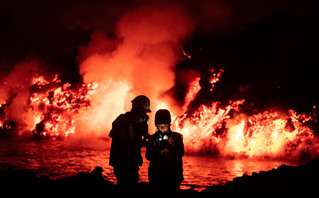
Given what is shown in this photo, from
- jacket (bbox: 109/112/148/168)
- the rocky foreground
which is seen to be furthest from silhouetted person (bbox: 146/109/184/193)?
the rocky foreground

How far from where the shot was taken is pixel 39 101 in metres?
21.6

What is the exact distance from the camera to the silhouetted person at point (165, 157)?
3.84 m

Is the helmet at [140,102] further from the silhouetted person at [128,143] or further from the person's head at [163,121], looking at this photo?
the person's head at [163,121]

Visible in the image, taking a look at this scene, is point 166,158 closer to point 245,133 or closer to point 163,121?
point 163,121

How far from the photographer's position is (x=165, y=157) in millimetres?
3902

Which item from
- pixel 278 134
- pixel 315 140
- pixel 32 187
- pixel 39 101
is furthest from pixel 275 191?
pixel 39 101

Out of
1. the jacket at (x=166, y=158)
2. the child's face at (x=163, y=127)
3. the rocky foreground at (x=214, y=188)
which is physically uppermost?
the child's face at (x=163, y=127)

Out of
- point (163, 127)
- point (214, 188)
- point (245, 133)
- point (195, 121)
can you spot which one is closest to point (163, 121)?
point (163, 127)

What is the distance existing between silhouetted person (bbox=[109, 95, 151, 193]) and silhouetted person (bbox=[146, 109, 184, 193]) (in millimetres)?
244

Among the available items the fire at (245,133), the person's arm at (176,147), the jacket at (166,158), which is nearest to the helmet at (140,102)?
the jacket at (166,158)

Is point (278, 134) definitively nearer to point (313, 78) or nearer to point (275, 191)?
point (313, 78)

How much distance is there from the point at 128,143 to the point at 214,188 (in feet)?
12.5

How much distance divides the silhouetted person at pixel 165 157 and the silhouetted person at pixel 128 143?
9.6 inches

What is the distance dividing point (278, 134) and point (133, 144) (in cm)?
1393
